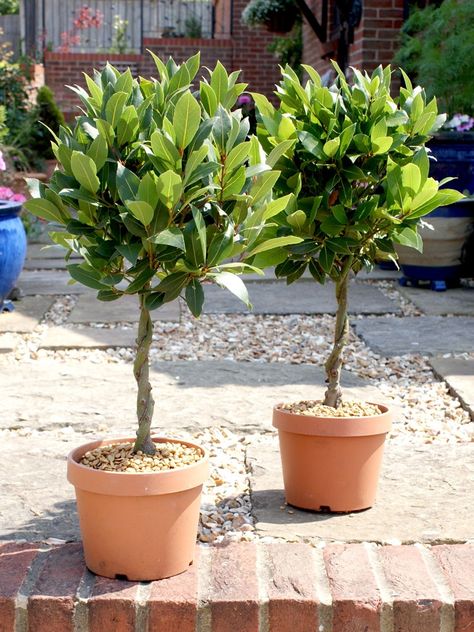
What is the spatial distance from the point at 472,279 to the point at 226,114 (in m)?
4.77

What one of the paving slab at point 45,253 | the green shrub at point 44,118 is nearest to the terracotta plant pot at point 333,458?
the paving slab at point 45,253

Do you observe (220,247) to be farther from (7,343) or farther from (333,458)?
(7,343)

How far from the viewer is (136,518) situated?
1987mm

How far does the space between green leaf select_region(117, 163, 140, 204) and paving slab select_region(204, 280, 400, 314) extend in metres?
3.39

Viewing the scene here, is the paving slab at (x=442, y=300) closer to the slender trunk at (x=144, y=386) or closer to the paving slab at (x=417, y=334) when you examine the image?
the paving slab at (x=417, y=334)

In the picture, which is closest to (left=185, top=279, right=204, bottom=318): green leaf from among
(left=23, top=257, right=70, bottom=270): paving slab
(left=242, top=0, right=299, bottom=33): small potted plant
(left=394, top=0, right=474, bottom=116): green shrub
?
(left=394, top=0, right=474, bottom=116): green shrub

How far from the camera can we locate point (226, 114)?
1.90 metres

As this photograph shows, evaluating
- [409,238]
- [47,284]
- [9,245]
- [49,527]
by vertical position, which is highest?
[409,238]

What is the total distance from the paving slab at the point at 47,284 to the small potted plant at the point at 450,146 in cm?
212

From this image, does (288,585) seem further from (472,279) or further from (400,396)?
(472,279)

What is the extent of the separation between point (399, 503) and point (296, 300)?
318 cm

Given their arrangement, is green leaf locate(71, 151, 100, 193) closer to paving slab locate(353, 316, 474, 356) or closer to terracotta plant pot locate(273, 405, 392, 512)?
terracotta plant pot locate(273, 405, 392, 512)

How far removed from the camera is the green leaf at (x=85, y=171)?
182 centimetres

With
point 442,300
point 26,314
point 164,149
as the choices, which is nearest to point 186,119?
point 164,149
